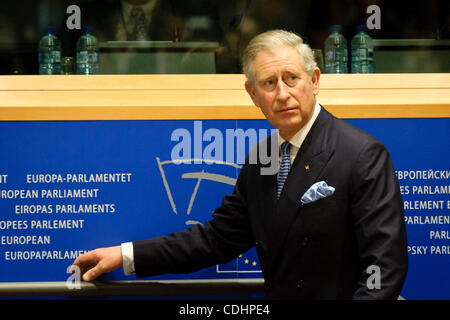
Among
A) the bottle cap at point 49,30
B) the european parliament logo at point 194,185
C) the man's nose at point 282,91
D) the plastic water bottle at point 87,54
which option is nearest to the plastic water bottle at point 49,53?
the bottle cap at point 49,30

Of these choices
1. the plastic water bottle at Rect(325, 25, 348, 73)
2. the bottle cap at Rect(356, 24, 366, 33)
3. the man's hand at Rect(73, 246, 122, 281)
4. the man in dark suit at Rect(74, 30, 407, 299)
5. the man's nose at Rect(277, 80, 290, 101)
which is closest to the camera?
the man in dark suit at Rect(74, 30, 407, 299)

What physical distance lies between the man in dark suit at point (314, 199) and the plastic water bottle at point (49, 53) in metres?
1.14

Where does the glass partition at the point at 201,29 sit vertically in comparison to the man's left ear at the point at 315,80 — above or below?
above

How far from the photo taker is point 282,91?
4.85ft

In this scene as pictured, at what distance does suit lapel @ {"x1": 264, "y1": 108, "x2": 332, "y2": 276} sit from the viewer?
58.7 inches

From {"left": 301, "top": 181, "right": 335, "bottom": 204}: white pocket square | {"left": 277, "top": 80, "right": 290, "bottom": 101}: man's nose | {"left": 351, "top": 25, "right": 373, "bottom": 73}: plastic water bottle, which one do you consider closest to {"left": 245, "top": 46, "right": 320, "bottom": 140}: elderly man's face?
{"left": 277, "top": 80, "right": 290, "bottom": 101}: man's nose

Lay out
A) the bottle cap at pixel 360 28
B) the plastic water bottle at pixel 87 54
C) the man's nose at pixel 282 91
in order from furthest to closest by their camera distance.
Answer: the bottle cap at pixel 360 28 < the plastic water bottle at pixel 87 54 < the man's nose at pixel 282 91

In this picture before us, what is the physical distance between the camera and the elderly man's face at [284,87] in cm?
149

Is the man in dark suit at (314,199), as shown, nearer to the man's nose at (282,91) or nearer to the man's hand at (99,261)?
the man's nose at (282,91)

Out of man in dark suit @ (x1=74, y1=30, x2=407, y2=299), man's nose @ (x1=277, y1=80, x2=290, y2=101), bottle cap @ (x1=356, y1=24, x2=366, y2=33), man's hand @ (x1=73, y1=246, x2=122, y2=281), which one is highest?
bottle cap @ (x1=356, y1=24, x2=366, y2=33)

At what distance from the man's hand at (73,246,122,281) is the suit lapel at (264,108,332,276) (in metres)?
0.50

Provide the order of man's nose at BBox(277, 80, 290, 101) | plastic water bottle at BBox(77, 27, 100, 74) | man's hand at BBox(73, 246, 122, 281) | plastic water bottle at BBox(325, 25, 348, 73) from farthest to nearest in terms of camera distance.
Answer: plastic water bottle at BBox(325, 25, 348, 73)
plastic water bottle at BBox(77, 27, 100, 74)
man's hand at BBox(73, 246, 122, 281)
man's nose at BBox(277, 80, 290, 101)

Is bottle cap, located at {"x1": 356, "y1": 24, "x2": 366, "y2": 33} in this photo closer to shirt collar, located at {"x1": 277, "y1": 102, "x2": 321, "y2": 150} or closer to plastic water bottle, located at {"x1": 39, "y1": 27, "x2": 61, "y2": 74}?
shirt collar, located at {"x1": 277, "y1": 102, "x2": 321, "y2": 150}

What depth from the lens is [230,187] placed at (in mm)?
1930
